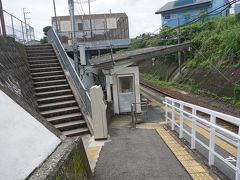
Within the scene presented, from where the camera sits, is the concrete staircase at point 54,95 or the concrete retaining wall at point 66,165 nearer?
the concrete retaining wall at point 66,165

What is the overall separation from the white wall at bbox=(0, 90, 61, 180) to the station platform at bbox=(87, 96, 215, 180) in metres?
1.53

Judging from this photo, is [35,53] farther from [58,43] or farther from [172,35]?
[172,35]

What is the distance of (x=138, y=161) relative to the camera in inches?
214

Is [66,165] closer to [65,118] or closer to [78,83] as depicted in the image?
[65,118]

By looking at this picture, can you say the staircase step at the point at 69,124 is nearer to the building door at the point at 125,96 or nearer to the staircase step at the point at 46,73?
the staircase step at the point at 46,73

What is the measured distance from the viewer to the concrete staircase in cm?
836

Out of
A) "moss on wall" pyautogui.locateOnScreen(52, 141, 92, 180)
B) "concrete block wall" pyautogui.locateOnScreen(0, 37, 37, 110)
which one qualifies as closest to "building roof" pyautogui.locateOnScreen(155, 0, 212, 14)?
"concrete block wall" pyautogui.locateOnScreen(0, 37, 37, 110)

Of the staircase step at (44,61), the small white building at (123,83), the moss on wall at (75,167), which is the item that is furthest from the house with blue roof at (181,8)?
the moss on wall at (75,167)

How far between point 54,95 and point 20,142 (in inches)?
262

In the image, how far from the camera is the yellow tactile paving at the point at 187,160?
453 cm

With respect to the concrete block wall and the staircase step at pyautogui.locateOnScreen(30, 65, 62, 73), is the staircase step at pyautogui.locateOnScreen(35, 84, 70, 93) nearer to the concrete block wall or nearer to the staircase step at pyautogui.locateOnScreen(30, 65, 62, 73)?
the concrete block wall

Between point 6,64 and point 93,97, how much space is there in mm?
3266

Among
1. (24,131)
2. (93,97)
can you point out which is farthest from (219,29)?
(24,131)

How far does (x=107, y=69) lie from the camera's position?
11.8 metres
